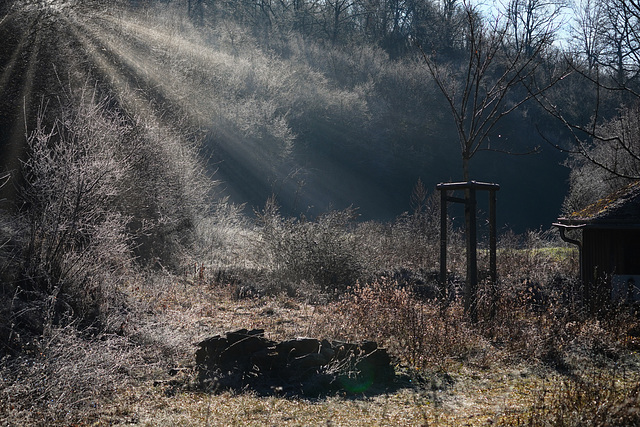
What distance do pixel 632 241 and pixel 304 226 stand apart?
6.29 m

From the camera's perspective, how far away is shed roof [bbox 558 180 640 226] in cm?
848

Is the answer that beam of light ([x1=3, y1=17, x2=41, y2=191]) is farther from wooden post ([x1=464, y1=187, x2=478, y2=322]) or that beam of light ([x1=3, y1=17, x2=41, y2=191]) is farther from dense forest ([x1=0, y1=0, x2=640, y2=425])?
wooden post ([x1=464, y1=187, x2=478, y2=322])

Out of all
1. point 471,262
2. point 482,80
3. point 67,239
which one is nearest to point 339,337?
point 471,262

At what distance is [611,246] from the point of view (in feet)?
29.5

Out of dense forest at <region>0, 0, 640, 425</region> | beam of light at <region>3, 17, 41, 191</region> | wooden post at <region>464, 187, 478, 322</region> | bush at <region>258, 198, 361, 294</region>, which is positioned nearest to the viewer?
dense forest at <region>0, 0, 640, 425</region>

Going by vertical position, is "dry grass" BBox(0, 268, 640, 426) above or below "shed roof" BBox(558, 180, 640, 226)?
below

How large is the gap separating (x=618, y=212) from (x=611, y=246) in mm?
676

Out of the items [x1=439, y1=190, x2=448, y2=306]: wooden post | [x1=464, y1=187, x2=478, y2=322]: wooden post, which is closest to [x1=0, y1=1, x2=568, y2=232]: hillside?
[x1=439, y1=190, x2=448, y2=306]: wooden post

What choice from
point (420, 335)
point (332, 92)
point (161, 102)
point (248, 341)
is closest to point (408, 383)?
point (420, 335)

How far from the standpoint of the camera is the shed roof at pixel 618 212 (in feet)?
27.8

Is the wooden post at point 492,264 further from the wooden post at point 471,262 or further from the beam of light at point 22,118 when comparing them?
the beam of light at point 22,118

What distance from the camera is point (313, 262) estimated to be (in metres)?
11.9

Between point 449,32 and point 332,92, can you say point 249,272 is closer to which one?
point 332,92

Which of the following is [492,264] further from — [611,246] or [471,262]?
[611,246]
